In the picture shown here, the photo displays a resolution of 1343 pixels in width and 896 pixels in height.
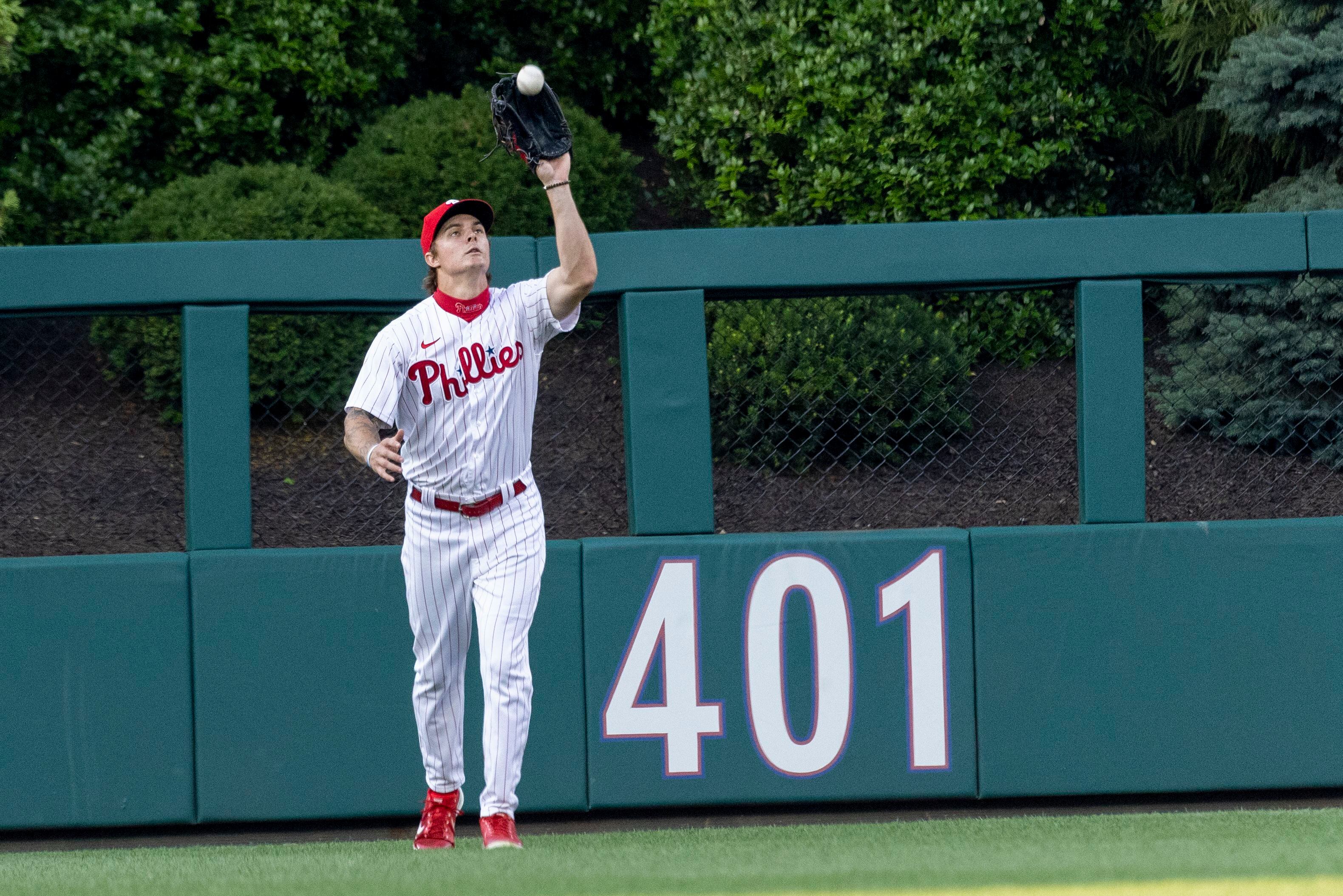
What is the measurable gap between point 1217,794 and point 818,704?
1494 millimetres

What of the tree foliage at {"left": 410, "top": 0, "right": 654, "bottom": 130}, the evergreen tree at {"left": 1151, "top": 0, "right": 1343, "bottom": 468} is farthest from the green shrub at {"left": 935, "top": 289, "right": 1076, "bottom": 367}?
the tree foliage at {"left": 410, "top": 0, "right": 654, "bottom": 130}

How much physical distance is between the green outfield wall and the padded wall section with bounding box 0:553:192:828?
1cm

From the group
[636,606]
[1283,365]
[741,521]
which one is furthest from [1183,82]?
[636,606]

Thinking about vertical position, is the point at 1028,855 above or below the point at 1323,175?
below

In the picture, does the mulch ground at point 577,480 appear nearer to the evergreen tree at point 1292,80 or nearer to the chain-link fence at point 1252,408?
the chain-link fence at point 1252,408

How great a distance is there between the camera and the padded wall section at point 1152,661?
421 cm

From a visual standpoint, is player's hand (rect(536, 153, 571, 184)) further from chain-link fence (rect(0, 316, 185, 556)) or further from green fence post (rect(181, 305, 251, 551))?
chain-link fence (rect(0, 316, 185, 556))

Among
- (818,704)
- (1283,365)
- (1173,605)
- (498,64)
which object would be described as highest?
(498,64)

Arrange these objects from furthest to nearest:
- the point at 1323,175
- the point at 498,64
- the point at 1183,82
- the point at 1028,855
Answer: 1. the point at 498,64
2. the point at 1183,82
3. the point at 1323,175
4. the point at 1028,855

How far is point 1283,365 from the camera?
5980 millimetres

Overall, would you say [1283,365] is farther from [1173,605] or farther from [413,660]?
[413,660]

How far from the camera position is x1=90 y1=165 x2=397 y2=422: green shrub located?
222 inches

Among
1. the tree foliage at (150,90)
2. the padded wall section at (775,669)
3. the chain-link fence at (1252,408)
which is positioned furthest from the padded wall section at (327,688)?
the tree foliage at (150,90)

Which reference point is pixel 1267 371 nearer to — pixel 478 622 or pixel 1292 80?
pixel 1292 80
